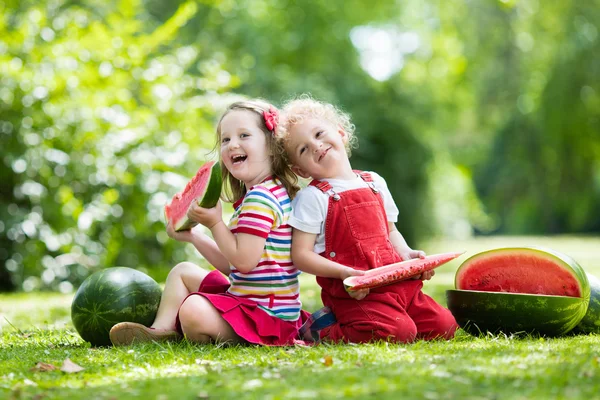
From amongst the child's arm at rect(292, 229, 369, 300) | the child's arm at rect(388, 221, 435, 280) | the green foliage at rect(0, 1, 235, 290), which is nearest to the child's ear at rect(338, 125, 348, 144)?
the child's arm at rect(388, 221, 435, 280)

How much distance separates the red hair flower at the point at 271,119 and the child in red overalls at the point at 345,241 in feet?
0.19

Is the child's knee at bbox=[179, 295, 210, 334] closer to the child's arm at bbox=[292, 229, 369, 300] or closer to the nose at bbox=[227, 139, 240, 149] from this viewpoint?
the child's arm at bbox=[292, 229, 369, 300]

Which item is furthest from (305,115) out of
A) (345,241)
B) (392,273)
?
(392,273)

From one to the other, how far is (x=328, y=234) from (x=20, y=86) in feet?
22.0

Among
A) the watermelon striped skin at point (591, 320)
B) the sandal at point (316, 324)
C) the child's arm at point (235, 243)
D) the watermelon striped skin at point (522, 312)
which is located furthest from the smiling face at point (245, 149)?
the watermelon striped skin at point (591, 320)

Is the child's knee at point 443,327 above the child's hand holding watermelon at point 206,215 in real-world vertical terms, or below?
below

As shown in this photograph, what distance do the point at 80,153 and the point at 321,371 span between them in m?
7.47

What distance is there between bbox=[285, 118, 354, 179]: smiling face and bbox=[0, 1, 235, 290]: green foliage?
5.78 metres

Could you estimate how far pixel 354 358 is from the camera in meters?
3.62

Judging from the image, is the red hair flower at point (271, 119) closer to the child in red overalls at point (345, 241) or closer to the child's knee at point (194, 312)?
the child in red overalls at point (345, 241)

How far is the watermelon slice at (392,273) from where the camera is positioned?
4117mm

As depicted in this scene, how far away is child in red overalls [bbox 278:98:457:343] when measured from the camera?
14.2ft

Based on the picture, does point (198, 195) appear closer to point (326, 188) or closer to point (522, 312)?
point (326, 188)

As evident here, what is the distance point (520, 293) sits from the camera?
4578 millimetres
